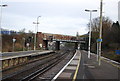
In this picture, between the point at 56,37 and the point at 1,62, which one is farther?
the point at 56,37

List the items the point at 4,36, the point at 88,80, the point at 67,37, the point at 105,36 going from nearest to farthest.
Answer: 1. the point at 88,80
2. the point at 105,36
3. the point at 4,36
4. the point at 67,37

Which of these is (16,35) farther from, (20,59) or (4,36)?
(20,59)

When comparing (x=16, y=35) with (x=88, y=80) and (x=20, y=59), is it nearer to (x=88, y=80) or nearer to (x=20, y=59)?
(x=20, y=59)

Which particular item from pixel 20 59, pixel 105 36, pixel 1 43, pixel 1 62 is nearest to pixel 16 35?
pixel 1 43


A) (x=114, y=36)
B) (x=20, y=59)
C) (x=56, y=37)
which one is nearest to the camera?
(x=20, y=59)

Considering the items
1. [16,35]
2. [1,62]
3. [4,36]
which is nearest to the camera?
[1,62]

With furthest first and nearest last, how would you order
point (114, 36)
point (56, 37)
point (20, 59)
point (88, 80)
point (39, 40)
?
1. point (56, 37)
2. point (39, 40)
3. point (114, 36)
4. point (20, 59)
5. point (88, 80)

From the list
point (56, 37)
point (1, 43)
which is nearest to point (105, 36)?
point (1, 43)

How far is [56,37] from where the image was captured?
10675cm

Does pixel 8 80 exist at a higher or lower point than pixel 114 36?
lower

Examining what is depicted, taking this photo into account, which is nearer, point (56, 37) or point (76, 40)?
point (56, 37)

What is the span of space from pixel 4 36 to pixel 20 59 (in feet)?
108

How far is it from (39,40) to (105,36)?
39655mm

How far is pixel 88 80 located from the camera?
524 inches
